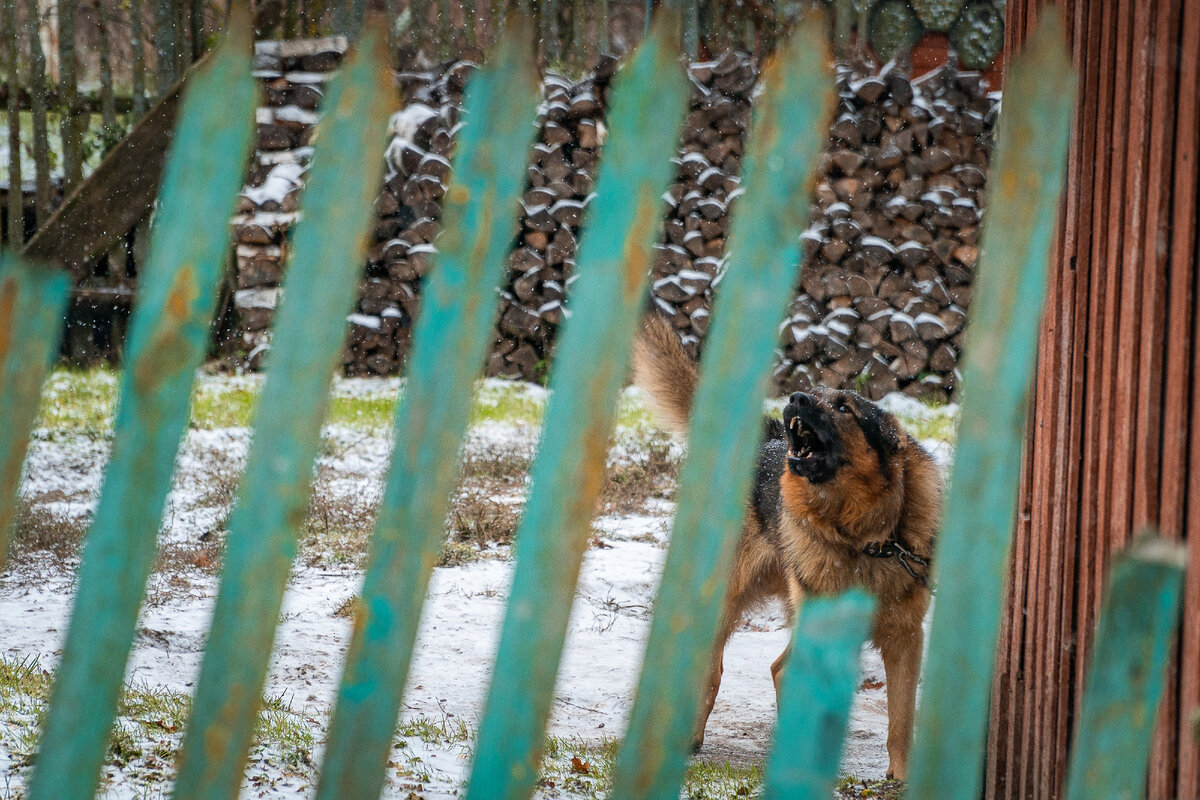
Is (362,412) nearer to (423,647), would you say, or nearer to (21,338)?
(423,647)

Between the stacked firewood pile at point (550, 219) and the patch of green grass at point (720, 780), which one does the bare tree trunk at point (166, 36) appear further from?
the patch of green grass at point (720, 780)

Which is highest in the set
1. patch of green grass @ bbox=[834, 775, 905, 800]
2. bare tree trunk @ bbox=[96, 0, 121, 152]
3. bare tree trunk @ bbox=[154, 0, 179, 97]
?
bare tree trunk @ bbox=[154, 0, 179, 97]

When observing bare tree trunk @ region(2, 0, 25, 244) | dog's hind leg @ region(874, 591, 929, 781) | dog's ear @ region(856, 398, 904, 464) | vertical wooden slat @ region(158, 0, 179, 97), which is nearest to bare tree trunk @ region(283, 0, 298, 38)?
vertical wooden slat @ region(158, 0, 179, 97)

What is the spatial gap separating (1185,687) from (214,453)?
5.60 m

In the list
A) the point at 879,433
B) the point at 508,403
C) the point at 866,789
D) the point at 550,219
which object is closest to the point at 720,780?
the point at 866,789

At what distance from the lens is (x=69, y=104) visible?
8.61 meters

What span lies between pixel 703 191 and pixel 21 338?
8254 mm

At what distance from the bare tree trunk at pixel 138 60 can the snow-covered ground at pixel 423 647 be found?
4526 mm

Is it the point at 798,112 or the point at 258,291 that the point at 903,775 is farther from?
the point at 258,291

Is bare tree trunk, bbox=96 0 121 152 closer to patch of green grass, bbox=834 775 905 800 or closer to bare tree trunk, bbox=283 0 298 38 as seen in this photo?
bare tree trunk, bbox=283 0 298 38

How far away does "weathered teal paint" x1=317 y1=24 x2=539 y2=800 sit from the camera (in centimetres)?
114

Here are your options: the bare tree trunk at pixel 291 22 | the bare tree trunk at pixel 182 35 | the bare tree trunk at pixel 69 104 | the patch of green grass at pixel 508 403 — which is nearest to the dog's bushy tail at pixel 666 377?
the patch of green grass at pixel 508 403

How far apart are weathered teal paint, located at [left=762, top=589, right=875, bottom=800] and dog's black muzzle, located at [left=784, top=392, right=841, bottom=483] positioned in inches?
80.4

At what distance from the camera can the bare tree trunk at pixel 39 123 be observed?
8.18 metres
